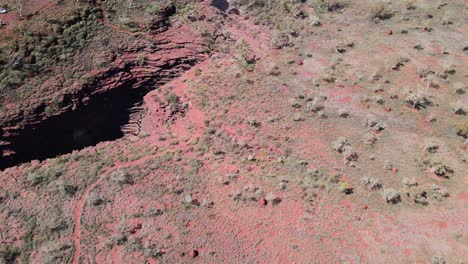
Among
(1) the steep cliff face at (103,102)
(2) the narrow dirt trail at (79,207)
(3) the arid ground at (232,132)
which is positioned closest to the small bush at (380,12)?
(3) the arid ground at (232,132)

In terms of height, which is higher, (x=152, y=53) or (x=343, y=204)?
(x=152, y=53)

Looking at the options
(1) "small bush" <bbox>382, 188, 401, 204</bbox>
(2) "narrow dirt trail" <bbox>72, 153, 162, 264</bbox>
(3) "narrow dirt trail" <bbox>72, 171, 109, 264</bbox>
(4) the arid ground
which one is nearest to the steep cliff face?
(4) the arid ground

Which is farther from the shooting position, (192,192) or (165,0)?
(165,0)

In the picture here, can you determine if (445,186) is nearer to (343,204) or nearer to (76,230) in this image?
(343,204)

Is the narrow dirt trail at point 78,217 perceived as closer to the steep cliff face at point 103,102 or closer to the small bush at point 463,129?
the steep cliff face at point 103,102

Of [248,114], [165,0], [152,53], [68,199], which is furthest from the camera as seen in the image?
[165,0]

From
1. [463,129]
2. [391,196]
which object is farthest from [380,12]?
[391,196]

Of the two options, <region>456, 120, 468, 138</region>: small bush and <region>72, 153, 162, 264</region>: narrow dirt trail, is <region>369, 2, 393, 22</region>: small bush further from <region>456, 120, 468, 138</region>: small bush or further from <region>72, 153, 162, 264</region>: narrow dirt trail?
<region>72, 153, 162, 264</region>: narrow dirt trail

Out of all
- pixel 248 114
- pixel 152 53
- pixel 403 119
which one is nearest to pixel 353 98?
pixel 403 119
